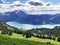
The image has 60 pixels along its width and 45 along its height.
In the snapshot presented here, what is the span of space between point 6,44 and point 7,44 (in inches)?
16.7

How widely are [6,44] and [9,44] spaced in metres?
0.74

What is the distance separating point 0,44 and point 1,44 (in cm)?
31

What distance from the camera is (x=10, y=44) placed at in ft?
201

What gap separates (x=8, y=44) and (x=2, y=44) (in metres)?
2.77

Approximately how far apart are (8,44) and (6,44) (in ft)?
2.06

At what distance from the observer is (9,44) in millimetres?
61062

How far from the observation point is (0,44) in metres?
58.0

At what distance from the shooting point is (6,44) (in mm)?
60719

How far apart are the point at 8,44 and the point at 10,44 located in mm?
480

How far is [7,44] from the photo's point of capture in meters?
61.1

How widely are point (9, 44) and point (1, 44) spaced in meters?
3.20
